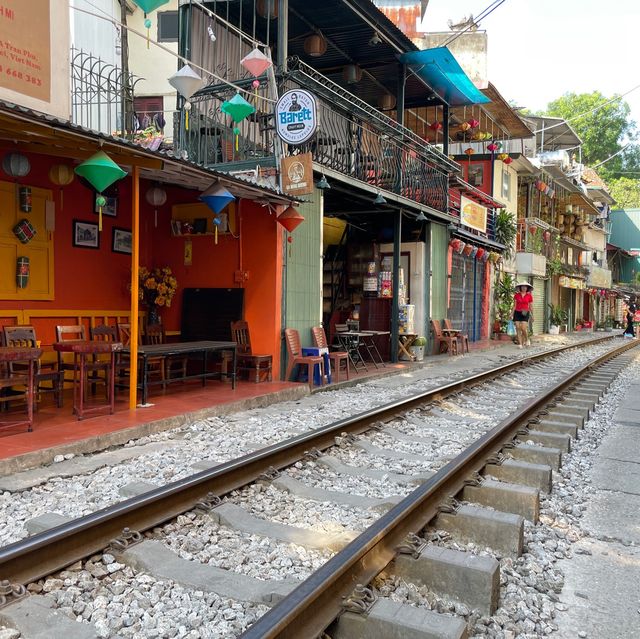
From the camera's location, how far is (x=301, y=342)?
10703 mm

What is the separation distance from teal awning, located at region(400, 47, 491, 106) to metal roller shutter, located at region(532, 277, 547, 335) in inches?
627

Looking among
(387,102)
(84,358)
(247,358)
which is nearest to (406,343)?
(247,358)

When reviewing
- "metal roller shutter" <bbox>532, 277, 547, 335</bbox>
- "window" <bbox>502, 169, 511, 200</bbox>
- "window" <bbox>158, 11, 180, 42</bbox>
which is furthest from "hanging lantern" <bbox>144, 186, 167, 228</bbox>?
"metal roller shutter" <bbox>532, 277, 547, 335</bbox>

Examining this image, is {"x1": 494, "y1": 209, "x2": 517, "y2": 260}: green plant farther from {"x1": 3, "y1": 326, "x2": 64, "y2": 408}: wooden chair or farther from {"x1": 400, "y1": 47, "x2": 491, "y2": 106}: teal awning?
{"x1": 3, "y1": 326, "x2": 64, "y2": 408}: wooden chair

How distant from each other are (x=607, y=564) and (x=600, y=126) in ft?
203

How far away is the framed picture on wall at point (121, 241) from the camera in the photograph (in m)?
Answer: 9.73

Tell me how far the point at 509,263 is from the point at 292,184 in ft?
62.9

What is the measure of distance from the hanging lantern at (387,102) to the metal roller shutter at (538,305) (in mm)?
16399

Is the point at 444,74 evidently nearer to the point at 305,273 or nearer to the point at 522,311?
the point at 305,273

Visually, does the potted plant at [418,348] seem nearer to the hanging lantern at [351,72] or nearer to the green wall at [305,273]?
the green wall at [305,273]

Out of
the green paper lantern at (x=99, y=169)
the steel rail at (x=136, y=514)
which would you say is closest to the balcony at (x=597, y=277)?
the steel rail at (x=136, y=514)

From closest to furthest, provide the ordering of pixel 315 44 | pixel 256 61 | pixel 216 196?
pixel 216 196, pixel 256 61, pixel 315 44

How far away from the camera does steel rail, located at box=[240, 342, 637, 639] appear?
2.46 m

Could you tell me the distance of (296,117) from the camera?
373 inches
